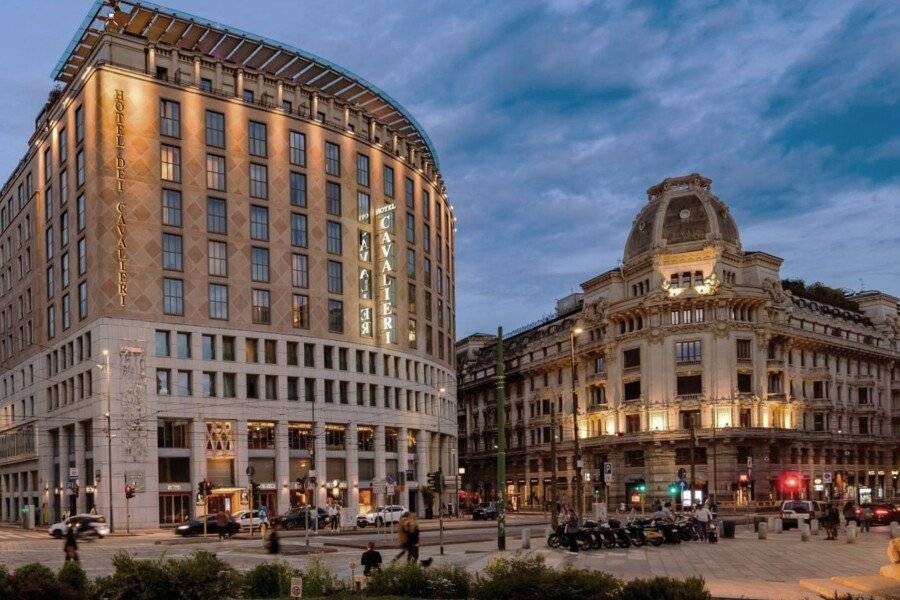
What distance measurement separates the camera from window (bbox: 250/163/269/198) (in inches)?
3319

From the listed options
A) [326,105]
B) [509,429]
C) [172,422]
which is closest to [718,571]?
[172,422]

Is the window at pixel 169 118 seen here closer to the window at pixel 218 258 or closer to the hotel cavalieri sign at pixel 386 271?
the window at pixel 218 258

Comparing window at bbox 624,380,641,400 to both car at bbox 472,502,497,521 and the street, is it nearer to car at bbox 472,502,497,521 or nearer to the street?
car at bbox 472,502,497,521

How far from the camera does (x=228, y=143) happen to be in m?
82.8

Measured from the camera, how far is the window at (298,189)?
86.9 metres

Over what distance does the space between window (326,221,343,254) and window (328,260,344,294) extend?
1.13 metres

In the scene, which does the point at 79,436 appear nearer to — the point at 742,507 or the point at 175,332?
the point at 175,332

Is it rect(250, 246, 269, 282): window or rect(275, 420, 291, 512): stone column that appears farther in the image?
rect(250, 246, 269, 282): window

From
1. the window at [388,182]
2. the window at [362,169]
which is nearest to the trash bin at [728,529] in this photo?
the window at [362,169]

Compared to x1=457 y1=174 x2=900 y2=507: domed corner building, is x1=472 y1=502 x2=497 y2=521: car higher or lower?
lower

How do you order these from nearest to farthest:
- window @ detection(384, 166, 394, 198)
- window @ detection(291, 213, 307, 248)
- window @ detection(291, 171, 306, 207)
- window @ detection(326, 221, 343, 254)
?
window @ detection(291, 213, 307, 248), window @ detection(291, 171, 306, 207), window @ detection(326, 221, 343, 254), window @ detection(384, 166, 394, 198)

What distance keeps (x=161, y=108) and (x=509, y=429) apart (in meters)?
64.5

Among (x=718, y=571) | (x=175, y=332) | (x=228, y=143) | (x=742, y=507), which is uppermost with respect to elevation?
(x=228, y=143)

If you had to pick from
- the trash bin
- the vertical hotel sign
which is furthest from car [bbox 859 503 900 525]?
the vertical hotel sign
